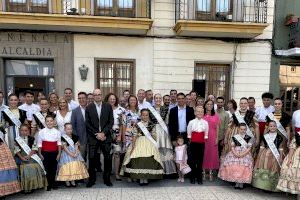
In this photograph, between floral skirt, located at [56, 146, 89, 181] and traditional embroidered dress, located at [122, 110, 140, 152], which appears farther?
traditional embroidered dress, located at [122, 110, 140, 152]

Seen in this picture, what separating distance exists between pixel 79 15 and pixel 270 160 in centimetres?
631

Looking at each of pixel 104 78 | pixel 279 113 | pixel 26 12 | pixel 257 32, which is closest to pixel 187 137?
pixel 279 113

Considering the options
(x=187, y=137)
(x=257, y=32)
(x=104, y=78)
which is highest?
(x=257, y=32)

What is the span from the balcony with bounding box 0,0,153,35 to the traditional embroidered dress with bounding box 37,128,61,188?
4.20 m

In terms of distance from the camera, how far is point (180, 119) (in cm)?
542

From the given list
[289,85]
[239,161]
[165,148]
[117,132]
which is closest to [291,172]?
[239,161]

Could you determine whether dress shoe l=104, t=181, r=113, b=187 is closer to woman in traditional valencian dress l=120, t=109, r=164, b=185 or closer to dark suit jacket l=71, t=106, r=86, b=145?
woman in traditional valencian dress l=120, t=109, r=164, b=185

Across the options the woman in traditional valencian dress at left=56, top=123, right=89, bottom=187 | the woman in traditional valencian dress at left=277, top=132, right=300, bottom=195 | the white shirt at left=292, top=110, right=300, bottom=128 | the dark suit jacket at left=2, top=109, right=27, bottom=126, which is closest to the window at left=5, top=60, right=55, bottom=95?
the dark suit jacket at left=2, top=109, right=27, bottom=126

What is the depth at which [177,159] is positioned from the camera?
17.2 feet

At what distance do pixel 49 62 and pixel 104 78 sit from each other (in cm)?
180

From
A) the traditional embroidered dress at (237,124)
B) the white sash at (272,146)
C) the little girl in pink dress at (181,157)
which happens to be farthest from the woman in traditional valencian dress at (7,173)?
the white sash at (272,146)

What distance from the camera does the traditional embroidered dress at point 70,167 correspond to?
4.74 metres

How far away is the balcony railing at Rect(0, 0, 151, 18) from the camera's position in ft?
27.1

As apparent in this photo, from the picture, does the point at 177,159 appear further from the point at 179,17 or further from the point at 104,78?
the point at 179,17
